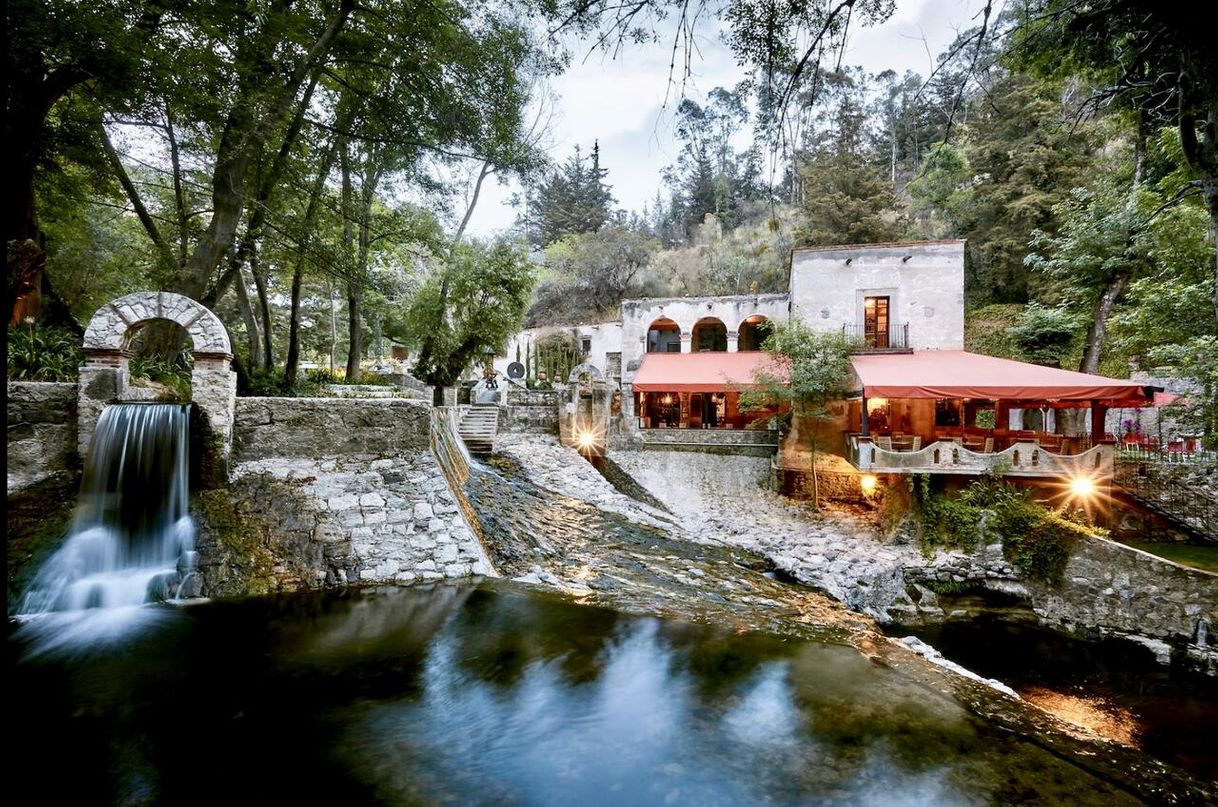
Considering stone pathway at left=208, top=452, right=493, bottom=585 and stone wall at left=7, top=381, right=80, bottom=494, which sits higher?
stone wall at left=7, top=381, right=80, bottom=494

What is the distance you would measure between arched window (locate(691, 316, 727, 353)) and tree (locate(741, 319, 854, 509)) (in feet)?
22.0

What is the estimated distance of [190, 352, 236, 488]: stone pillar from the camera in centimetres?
676

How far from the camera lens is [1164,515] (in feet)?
38.6

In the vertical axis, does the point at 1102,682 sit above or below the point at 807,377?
below

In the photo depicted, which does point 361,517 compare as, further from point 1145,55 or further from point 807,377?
point 807,377

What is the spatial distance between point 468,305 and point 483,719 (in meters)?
14.4

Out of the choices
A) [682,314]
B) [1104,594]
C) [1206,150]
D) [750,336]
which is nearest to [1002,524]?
[1104,594]

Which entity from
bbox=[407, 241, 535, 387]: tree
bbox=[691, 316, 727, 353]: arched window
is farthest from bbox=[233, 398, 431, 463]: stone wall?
bbox=[691, 316, 727, 353]: arched window

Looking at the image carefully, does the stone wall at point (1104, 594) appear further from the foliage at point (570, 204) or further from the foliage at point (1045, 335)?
the foliage at point (570, 204)

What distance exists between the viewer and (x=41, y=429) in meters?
6.35

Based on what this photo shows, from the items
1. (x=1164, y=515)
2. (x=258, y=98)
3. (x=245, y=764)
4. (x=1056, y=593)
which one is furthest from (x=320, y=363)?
(x=1164, y=515)

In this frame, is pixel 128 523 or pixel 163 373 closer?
pixel 128 523

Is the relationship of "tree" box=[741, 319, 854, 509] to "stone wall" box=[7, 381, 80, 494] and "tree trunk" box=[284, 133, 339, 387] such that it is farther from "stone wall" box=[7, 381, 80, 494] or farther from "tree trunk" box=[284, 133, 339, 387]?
"stone wall" box=[7, 381, 80, 494]

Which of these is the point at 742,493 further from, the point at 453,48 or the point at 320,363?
the point at 320,363
